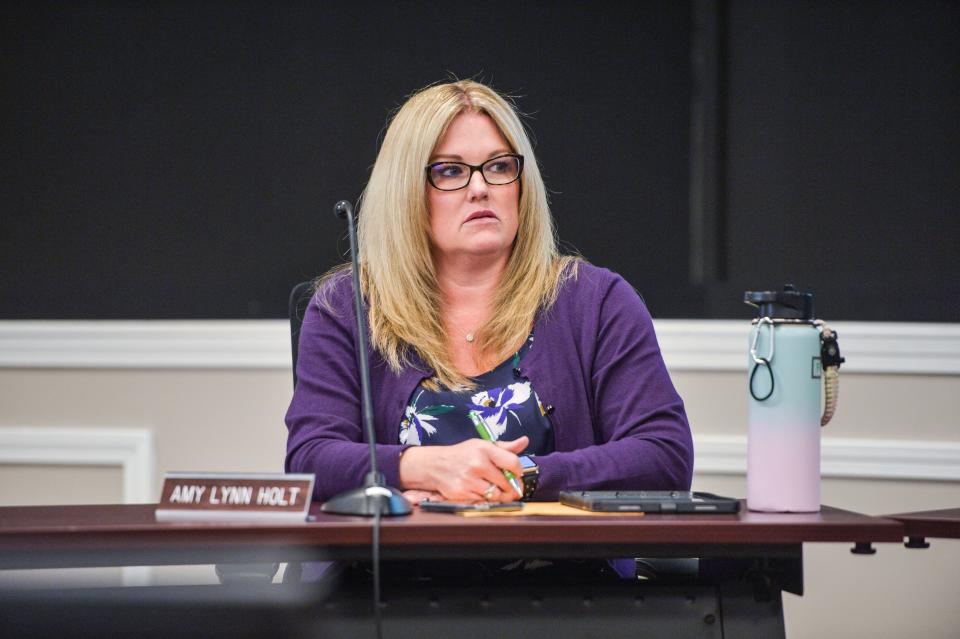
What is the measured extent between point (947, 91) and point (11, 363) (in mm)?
2496

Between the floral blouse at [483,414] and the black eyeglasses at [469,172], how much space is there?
330 millimetres

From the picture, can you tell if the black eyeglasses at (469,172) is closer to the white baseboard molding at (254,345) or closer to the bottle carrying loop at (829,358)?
the bottle carrying loop at (829,358)

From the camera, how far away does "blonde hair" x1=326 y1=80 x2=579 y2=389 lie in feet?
6.15

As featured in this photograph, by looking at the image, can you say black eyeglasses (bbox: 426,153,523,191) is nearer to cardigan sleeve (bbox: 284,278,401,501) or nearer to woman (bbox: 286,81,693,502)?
woman (bbox: 286,81,693,502)

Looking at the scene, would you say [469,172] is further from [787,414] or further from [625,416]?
[787,414]

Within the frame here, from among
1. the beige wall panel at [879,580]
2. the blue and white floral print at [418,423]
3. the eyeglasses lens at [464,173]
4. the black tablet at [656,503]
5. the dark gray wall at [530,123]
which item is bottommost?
the beige wall panel at [879,580]

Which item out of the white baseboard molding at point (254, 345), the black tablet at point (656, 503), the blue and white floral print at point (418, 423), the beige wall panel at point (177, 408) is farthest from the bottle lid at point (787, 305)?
the beige wall panel at point (177, 408)

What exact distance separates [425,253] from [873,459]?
133cm

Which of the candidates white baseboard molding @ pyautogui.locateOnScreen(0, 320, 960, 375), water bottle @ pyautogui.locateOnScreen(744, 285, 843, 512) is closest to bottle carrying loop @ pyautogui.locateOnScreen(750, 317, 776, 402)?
water bottle @ pyautogui.locateOnScreen(744, 285, 843, 512)

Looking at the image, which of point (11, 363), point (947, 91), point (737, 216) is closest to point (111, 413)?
point (11, 363)

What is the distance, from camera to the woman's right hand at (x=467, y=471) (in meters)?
1.50

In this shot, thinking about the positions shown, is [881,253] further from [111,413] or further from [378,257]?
[111,413]

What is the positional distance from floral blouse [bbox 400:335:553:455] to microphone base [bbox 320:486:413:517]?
1.59 feet

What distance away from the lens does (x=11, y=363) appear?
2.98 meters
